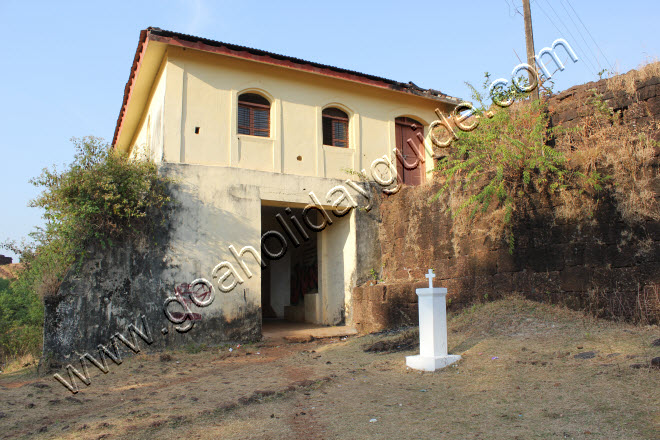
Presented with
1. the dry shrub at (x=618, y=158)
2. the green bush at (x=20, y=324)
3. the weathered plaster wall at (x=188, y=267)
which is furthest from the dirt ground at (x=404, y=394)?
the green bush at (x=20, y=324)

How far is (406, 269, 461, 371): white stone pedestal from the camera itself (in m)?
6.00

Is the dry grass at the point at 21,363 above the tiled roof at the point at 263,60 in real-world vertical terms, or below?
below

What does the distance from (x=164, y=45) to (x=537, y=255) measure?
28.5ft

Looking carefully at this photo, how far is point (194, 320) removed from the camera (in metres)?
9.74

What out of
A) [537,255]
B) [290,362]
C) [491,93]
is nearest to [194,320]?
[290,362]

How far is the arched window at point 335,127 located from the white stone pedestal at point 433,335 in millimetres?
6890

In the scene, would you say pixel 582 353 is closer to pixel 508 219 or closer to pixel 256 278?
pixel 508 219

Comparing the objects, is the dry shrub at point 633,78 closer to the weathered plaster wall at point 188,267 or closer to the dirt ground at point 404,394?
the dirt ground at point 404,394

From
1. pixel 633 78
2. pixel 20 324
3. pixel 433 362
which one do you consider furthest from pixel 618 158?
pixel 20 324

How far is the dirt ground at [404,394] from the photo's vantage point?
400 cm

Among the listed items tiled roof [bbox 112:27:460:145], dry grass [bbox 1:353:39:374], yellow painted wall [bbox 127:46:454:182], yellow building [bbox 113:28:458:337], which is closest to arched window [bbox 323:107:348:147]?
yellow building [bbox 113:28:458:337]

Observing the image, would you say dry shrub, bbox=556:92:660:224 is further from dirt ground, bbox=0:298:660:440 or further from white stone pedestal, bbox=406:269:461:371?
white stone pedestal, bbox=406:269:461:371

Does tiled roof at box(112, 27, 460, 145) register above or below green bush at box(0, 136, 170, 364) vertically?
above

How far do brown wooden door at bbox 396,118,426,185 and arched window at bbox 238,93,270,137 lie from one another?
3.82m
